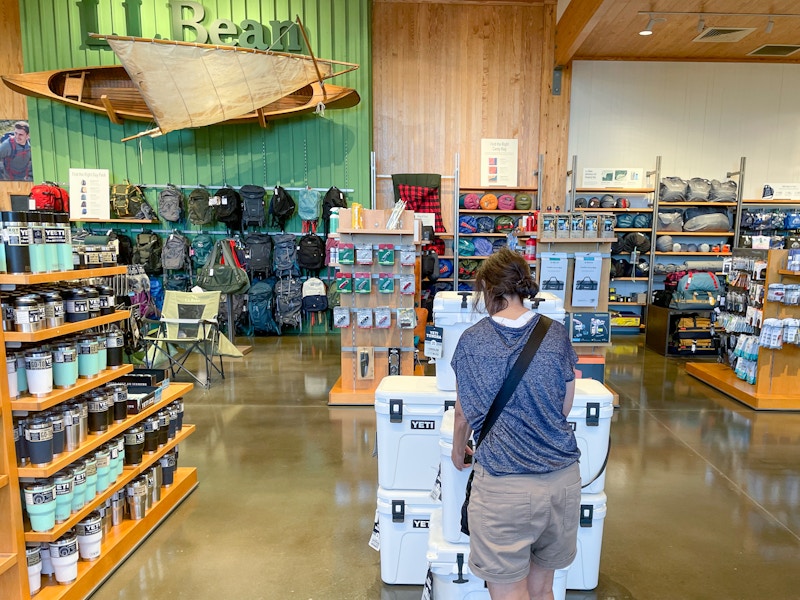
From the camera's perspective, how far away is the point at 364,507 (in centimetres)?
318

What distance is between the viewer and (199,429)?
4430 mm

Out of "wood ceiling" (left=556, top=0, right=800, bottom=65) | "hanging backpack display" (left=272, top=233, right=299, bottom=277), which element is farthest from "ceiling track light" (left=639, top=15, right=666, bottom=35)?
"hanging backpack display" (left=272, top=233, right=299, bottom=277)

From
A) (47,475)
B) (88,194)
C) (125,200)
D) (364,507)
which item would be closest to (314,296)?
(125,200)

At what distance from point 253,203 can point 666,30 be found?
619cm

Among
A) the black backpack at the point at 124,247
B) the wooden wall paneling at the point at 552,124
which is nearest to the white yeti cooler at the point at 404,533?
the black backpack at the point at 124,247

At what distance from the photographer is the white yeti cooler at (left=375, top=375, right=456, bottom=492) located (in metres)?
2.34

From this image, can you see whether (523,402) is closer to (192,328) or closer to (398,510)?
(398,510)

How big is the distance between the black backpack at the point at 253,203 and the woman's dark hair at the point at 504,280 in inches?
265

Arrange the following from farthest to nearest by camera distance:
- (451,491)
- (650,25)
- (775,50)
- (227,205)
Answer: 1. (775,50)
2. (227,205)
3. (650,25)
4. (451,491)

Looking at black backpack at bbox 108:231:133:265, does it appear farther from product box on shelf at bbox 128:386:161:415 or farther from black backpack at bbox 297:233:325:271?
product box on shelf at bbox 128:386:161:415

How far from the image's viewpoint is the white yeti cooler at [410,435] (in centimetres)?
234

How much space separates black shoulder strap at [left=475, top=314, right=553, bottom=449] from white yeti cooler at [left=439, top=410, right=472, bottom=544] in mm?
369

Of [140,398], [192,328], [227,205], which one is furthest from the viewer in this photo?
[227,205]

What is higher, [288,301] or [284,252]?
[284,252]
